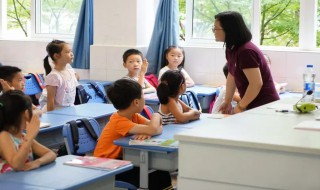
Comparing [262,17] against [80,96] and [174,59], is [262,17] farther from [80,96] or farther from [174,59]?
[80,96]

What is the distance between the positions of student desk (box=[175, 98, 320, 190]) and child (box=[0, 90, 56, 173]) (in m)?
0.81

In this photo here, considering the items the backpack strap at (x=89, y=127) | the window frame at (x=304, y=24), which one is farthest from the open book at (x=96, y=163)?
the window frame at (x=304, y=24)

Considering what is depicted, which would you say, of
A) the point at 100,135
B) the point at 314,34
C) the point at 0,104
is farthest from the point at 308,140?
the point at 314,34

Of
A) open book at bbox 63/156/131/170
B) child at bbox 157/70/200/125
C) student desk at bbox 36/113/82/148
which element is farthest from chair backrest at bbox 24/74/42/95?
open book at bbox 63/156/131/170

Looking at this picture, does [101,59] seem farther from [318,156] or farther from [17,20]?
[318,156]

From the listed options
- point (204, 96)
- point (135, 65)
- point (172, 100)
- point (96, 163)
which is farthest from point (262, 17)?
point (96, 163)

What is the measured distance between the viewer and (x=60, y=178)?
10.0ft

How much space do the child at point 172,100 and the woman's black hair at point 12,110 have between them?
1628 mm

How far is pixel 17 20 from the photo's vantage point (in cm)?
945

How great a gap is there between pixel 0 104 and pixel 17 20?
6.25 metres

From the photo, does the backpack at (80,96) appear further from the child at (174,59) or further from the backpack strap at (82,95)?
the child at (174,59)

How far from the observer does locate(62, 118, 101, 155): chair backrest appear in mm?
4277

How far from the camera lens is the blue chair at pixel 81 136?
428 centimetres

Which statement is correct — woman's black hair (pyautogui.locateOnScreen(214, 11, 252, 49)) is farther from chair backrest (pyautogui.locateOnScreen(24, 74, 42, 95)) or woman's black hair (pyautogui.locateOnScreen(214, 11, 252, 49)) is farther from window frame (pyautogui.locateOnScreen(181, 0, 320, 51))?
chair backrest (pyautogui.locateOnScreen(24, 74, 42, 95))
